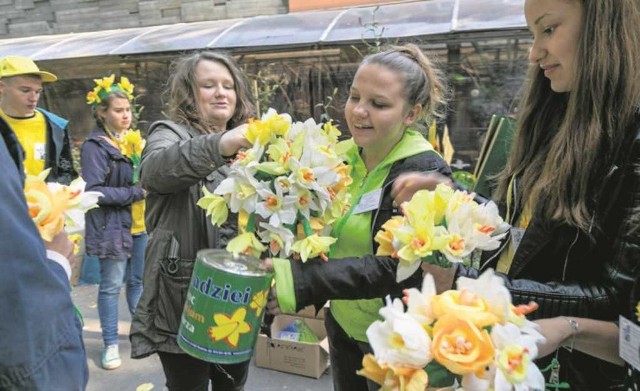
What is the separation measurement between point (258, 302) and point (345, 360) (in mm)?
714

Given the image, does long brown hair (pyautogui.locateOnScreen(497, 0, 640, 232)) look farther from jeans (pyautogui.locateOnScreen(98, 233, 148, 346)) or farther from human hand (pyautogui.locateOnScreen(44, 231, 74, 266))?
jeans (pyautogui.locateOnScreen(98, 233, 148, 346))

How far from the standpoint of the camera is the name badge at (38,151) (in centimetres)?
314

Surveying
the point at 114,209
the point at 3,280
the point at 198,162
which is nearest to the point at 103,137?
the point at 114,209

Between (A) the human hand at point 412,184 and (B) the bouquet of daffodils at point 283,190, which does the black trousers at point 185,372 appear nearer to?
(B) the bouquet of daffodils at point 283,190

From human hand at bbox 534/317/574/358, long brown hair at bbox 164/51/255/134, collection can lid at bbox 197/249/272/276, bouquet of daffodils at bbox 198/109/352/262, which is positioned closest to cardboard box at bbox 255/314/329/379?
long brown hair at bbox 164/51/255/134

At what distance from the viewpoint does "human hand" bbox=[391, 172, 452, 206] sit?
138cm

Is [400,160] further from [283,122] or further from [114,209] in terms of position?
[114,209]

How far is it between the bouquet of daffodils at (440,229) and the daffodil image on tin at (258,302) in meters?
0.38

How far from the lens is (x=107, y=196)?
3119mm

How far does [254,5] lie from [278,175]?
673 cm

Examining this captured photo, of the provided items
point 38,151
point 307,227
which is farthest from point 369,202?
point 38,151

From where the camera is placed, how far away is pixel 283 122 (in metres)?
1.32

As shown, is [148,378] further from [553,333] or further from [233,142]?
[553,333]

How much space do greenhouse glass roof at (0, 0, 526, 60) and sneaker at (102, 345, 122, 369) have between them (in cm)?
365
